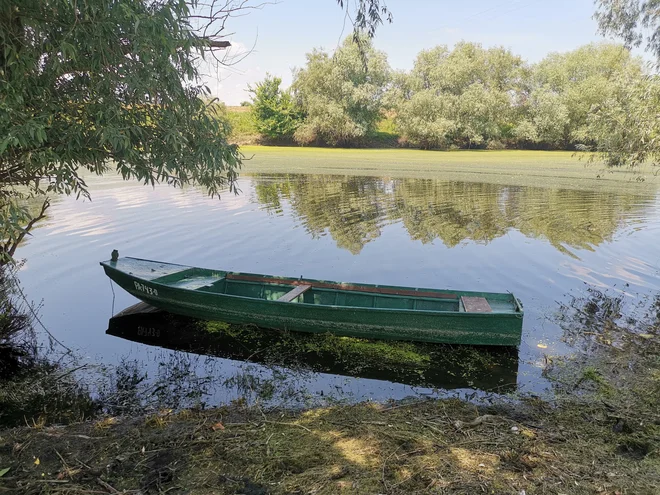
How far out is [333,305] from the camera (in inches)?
335

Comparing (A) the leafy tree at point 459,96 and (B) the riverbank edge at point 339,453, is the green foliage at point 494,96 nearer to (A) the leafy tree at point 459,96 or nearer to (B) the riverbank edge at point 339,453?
(A) the leafy tree at point 459,96

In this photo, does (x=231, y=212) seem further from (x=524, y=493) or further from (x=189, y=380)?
(x=524, y=493)

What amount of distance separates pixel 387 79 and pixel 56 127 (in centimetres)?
5471

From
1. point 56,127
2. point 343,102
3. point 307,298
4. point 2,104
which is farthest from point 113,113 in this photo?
point 343,102

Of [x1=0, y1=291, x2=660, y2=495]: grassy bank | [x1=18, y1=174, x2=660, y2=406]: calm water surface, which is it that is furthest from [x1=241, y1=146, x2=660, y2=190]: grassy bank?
[x1=0, y1=291, x2=660, y2=495]: grassy bank

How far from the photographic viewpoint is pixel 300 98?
56.5 m

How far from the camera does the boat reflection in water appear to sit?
732cm

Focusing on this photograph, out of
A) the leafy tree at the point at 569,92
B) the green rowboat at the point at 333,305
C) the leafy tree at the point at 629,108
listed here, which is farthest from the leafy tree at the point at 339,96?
the green rowboat at the point at 333,305

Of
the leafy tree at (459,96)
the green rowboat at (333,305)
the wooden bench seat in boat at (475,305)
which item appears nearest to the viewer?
the green rowboat at (333,305)

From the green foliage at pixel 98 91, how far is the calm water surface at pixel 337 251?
11.5 ft

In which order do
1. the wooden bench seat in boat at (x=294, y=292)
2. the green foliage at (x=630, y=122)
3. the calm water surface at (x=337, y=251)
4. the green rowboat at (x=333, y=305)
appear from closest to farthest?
1. the calm water surface at (x=337, y=251)
2. the green rowboat at (x=333, y=305)
3. the wooden bench seat in boat at (x=294, y=292)
4. the green foliage at (x=630, y=122)

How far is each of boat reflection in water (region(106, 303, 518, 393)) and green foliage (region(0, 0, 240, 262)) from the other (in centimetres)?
401

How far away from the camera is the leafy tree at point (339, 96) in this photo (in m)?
51.3

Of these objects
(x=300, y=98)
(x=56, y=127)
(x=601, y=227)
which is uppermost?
(x=300, y=98)
